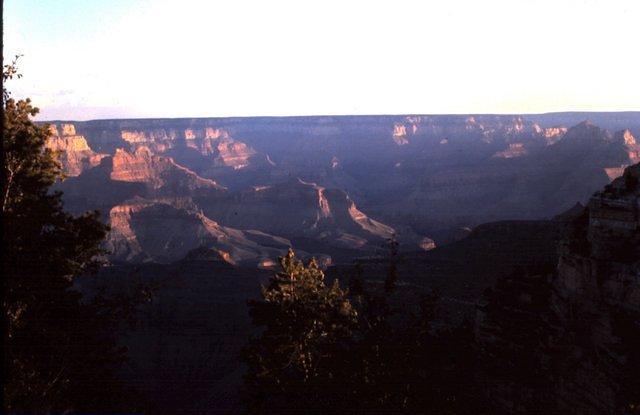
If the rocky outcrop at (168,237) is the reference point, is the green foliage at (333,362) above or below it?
above

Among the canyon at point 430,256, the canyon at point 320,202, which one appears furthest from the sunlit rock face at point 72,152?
the canyon at point 430,256

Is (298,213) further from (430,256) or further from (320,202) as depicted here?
(430,256)

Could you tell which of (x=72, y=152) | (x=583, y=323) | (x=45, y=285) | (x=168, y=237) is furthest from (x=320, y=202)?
(x=45, y=285)

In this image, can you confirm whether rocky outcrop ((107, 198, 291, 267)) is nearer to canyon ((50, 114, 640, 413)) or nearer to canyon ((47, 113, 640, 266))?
canyon ((47, 113, 640, 266))

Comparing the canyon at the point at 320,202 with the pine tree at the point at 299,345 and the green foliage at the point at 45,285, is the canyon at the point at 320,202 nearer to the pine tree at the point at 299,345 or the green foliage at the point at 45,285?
the green foliage at the point at 45,285

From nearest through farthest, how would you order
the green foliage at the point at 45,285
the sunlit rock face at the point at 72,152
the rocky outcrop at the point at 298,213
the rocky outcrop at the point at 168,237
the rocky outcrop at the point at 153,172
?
the green foliage at the point at 45,285 < the rocky outcrop at the point at 168,237 < the rocky outcrop at the point at 298,213 < the rocky outcrop at the point at 153,172 < the sunlit rock face at the point at 72,152

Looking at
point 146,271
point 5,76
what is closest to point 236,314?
point 146,271

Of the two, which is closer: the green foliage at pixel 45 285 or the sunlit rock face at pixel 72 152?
the green foliage at pixel 45 285
